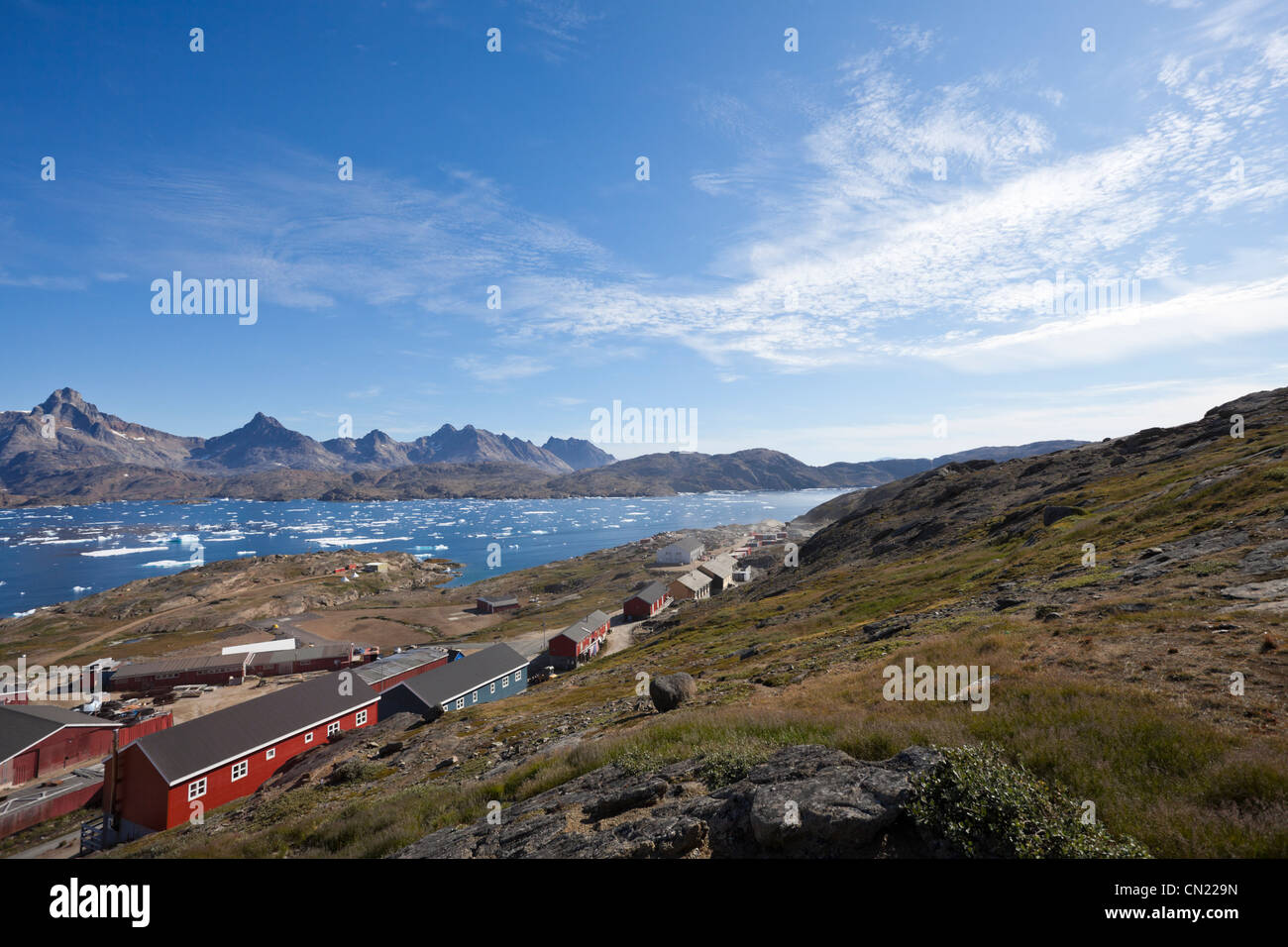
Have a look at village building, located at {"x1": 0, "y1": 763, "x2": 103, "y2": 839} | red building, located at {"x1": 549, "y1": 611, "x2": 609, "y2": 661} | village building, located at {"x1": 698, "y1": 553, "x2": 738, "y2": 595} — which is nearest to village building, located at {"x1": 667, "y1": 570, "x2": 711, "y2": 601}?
village building, located at {"x1": 698, "y1": 553, "x2": 738, "y2": 595}

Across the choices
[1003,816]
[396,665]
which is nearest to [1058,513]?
[1003,816]

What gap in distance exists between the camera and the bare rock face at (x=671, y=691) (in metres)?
22.3

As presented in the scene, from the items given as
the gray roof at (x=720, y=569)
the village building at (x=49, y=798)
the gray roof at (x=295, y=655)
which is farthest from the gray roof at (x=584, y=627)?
the village building at (x=49, y=798)

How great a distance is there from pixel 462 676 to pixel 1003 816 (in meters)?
50.4

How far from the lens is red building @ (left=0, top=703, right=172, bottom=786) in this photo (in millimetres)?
44094

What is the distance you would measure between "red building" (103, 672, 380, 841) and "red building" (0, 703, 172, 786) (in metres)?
17.2

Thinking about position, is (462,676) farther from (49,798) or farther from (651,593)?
(651,593)

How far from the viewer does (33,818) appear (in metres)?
38.5

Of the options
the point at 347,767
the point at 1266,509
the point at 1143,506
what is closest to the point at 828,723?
the point at 347,767

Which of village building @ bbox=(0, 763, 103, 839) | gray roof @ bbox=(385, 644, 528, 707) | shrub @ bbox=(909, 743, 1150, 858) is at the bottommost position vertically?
village building @ bbox=(0, 763, 103, 839)

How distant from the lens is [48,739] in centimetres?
4575

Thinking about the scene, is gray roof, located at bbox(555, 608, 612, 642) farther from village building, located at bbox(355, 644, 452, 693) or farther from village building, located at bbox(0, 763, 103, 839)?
village building, located at bbox(0, 763, 103, 839)

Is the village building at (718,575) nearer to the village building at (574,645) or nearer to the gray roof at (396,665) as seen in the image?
the village building at (574,645)
